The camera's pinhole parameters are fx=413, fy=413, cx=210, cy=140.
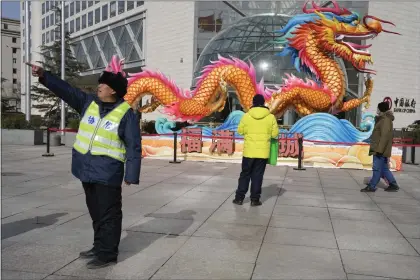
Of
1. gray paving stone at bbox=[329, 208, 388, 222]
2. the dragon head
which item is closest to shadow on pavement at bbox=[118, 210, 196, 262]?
gray paving stone at bbox=[329, 208, 388, 222]

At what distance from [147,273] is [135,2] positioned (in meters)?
40.6

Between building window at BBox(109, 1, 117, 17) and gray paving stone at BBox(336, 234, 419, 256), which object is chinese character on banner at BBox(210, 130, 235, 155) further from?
building window at BBox(109, 1, 117, 17)

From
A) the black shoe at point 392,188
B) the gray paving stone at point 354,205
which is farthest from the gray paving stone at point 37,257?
the black shoe at point 392,188

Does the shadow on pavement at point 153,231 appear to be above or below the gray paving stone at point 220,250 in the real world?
below

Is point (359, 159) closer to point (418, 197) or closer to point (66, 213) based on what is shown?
point (418, 197)

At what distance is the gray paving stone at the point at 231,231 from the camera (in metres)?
4.59

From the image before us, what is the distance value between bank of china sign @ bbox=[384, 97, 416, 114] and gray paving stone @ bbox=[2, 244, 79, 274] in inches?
1270

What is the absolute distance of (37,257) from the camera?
12.3 ft

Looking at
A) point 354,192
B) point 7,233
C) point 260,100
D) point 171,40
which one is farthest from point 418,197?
point 171,40

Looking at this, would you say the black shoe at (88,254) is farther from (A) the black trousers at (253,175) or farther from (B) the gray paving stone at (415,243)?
(B) the gray paving stone at (415,243)

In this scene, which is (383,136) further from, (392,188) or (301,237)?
(301,237)

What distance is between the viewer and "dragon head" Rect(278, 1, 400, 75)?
39.4 ft

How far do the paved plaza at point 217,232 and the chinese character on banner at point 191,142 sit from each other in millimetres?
4195

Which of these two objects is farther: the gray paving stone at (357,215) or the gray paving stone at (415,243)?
the gray paving stone at (357,215)
